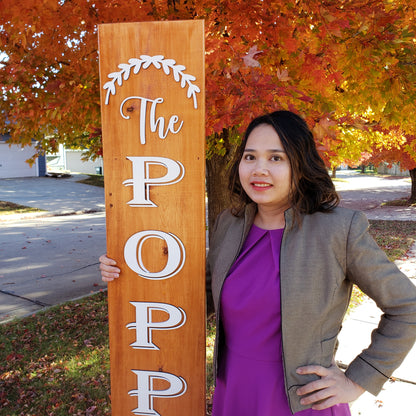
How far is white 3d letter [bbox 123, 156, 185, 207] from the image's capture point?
1853 mm

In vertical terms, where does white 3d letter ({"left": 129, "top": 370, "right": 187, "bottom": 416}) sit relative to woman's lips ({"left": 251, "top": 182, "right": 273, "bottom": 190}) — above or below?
below

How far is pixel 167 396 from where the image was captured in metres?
1.96

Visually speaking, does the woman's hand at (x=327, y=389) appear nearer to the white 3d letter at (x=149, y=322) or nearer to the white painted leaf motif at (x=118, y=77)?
the white 3d letter at (x=149, y=322)

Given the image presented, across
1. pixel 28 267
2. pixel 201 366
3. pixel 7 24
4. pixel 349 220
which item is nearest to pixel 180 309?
pixel 201 366

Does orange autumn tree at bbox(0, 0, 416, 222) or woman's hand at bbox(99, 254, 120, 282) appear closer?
woman's hand at bbox(99, 254, 120, 282)

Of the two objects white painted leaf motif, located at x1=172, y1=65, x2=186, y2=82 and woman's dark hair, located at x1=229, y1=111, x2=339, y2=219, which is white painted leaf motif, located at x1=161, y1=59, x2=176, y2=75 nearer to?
white painted leaf motif, located at x1=172, y1=65, x2=186, y2=82

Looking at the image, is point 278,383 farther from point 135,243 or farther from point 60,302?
point 60,302

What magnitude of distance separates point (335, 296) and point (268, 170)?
1.64 feet

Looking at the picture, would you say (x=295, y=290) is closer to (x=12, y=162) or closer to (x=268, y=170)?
(x=268, y=170)

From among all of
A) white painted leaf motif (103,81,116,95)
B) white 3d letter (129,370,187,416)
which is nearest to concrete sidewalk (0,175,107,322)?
white 3d letter (129,370,187,416)

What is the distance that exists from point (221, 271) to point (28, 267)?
6.74 metres

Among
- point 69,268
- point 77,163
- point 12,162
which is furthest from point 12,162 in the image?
point 69,268

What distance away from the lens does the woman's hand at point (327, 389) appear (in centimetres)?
145

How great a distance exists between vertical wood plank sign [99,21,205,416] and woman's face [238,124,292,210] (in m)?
0.32
